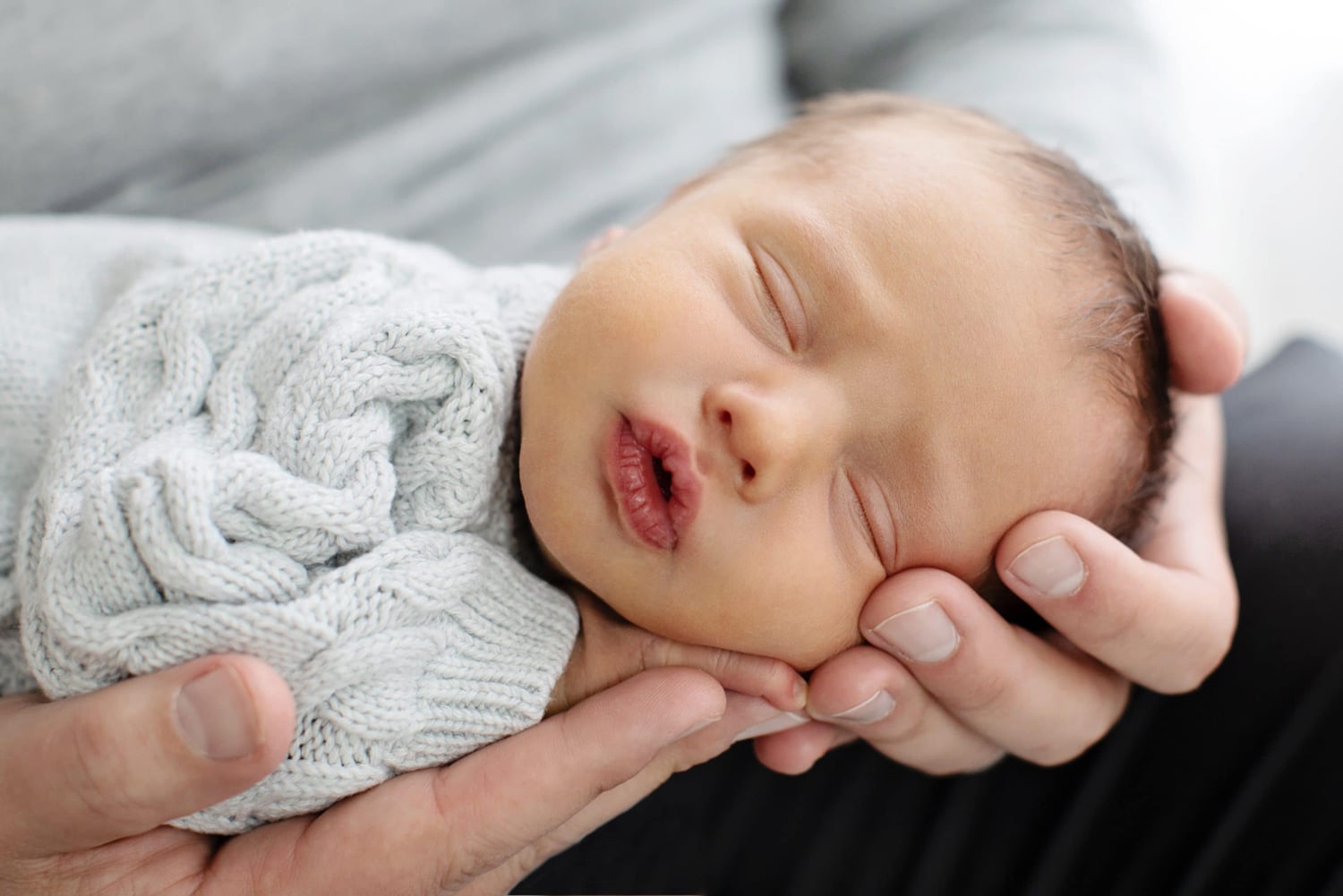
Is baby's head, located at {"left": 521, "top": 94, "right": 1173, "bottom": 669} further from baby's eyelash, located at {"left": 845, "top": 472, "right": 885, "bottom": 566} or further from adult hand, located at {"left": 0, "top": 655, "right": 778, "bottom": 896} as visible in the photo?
adult hand, located at {"left": 0, "top": 655, "right": 778, "bottom": 896}

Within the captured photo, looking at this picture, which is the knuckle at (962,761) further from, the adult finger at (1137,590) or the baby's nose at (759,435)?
the baby's nose at (759,435)

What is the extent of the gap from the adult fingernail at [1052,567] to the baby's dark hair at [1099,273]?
68mm

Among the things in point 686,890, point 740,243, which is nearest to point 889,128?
point 740,243

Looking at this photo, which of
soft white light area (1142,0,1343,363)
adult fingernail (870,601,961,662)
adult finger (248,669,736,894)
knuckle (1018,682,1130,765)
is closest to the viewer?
adult finger (248,669,736,894)

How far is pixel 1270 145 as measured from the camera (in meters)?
2.24

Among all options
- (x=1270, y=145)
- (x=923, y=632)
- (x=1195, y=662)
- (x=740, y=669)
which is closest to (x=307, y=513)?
(x=740, y=669)

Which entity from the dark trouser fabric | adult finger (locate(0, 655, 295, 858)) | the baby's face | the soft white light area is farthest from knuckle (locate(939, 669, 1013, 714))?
the soft white light area

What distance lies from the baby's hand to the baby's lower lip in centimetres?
13

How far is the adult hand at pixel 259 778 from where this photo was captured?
0.67 meters

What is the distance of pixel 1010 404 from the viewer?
0.88 meters

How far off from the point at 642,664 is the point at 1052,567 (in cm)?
39

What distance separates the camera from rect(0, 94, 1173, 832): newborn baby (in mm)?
787

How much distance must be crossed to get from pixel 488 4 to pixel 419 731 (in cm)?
98

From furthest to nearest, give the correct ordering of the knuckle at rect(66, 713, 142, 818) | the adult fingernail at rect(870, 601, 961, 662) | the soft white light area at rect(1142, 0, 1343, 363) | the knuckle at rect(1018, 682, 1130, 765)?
the soft white light area at rect(1142, 0, 1343, 363) → the knuckle at rect(1018, 682, 1130, 765) → the adult fingernail at rect(870, 601, 961, 662) → the knuckle at rect(66, 713, 142, 818)
